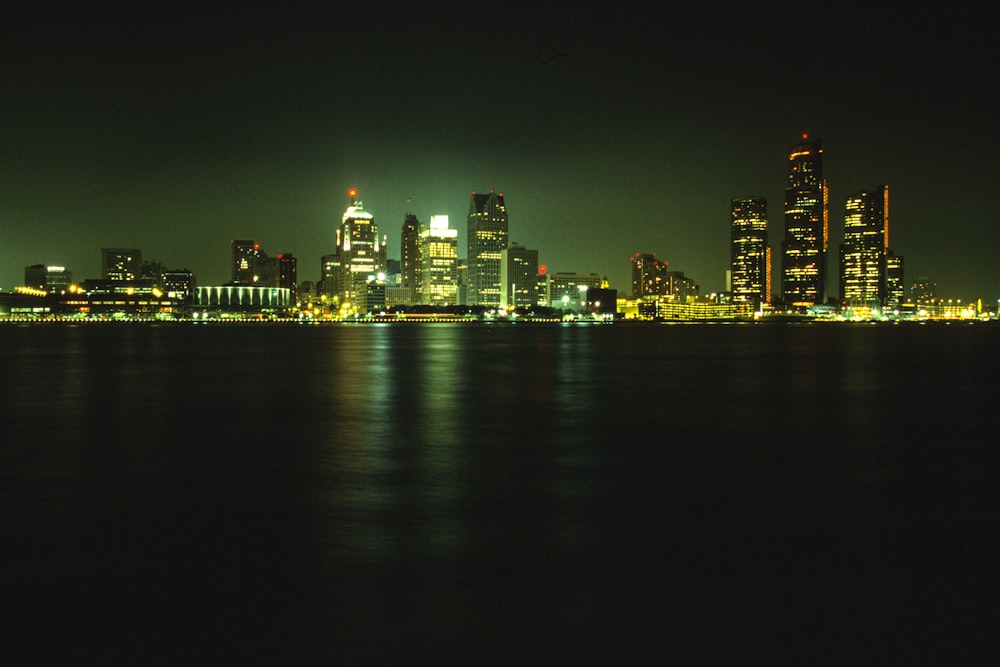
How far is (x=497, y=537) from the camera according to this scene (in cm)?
1120

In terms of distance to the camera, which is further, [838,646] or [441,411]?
[441,411]

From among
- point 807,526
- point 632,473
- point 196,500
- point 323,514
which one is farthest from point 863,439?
point 196,500

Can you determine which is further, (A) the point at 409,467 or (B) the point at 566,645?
(A) the point at 409,467

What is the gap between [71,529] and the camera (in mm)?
11664

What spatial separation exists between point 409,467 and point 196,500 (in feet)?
15.6

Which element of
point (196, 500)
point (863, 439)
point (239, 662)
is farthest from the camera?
point (863, 439)

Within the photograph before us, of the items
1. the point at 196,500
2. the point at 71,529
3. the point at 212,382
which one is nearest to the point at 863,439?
the point at 196,500

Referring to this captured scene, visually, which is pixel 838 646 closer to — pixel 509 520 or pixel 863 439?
pixel 509 520

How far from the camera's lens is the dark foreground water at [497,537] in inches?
→ 298

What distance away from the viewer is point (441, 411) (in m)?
28.2

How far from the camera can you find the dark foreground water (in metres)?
7.58

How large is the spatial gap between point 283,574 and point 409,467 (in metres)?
7.87

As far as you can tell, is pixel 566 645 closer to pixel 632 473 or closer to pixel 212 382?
pixel 632 473

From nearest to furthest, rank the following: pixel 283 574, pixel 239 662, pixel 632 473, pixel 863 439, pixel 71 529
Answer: pixel 239 662
pixel 283 574
pixel 71 529
pixel 632 473
pixel 863 439
